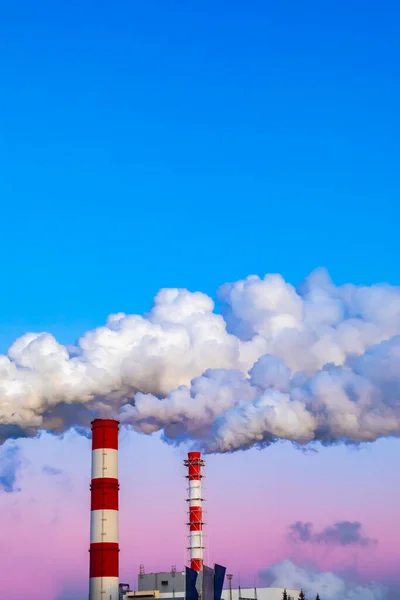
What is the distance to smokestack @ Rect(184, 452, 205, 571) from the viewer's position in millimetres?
70750

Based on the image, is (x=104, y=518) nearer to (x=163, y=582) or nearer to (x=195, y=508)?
(x=195, y=508)

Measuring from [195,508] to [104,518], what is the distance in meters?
8.73

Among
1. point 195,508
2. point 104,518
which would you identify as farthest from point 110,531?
point 195,508

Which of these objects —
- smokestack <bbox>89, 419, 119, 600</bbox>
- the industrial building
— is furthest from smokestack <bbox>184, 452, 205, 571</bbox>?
smokestack <bbox>89, 419, 119, 600</bbox>

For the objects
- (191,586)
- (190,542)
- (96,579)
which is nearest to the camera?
(191,586)

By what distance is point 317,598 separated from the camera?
7394 cm

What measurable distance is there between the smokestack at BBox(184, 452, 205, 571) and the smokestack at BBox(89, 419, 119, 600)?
7337 mm

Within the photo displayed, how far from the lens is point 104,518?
65.1m

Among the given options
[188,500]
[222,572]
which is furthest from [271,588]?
[222,572]

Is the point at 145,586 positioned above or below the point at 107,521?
below

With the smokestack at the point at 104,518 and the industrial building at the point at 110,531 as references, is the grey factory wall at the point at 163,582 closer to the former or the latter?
the industrial building at the point at 110,531

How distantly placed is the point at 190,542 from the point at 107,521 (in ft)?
28.9

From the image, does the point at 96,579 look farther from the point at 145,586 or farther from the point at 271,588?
the point at 271,588

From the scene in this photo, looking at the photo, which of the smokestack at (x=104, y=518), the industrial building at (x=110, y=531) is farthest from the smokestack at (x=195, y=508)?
the smokestack at (x=104, y=518)
